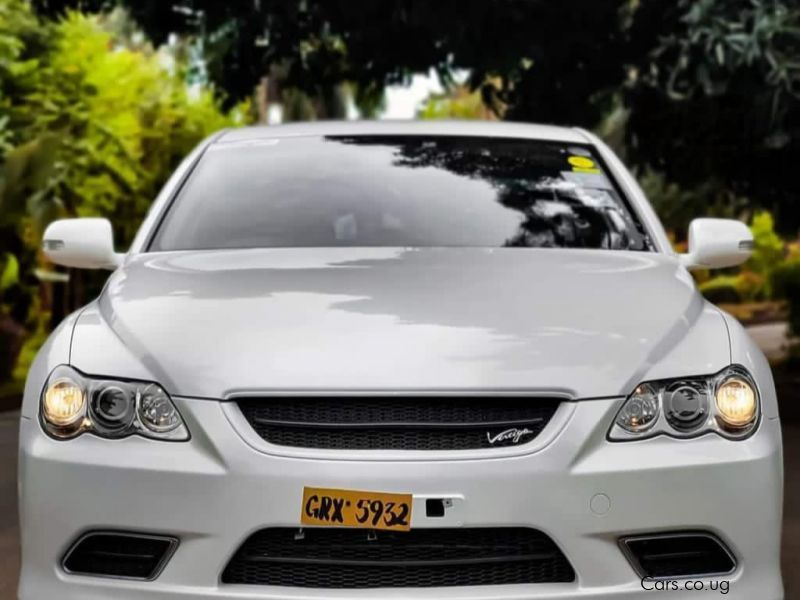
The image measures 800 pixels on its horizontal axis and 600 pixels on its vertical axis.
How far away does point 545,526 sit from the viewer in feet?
11.1

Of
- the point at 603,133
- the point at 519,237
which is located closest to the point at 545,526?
A: the point at 519,237

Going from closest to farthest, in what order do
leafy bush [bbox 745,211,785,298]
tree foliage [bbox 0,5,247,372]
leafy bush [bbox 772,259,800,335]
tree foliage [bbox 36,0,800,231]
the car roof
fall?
1. the car roof
2. tree foliage [bbox 36,0,800,231]
3. leafy bush [bbox 772,259,800,335]
4. tree foliage [bbox 0,5,247,372]
5. leafy bush [bbox 745,211,785,298]

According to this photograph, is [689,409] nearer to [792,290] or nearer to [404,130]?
[404,130]

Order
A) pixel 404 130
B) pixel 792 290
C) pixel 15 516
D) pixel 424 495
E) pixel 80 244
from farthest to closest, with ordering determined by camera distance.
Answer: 1. pixel 792 290
2. pixel 15 516
3. pixel 404 130
4. pixel 80 244
5. pixel 424 495

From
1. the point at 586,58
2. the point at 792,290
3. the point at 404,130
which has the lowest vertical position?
the point at 792,290

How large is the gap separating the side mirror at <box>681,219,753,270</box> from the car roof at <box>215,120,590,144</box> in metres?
0.80

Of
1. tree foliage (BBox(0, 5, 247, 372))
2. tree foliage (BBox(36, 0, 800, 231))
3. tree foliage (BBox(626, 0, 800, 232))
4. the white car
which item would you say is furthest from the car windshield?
tree foliage (BBox(0, 5, 247, 372))

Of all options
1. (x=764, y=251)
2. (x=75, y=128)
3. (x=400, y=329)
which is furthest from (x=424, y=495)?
(x=764, y=251)

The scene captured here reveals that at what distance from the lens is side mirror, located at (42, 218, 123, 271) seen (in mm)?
4816

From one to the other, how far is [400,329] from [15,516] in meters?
3.92

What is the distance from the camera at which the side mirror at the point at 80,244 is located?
4816 millimetres

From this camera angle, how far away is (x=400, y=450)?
3.45 meters

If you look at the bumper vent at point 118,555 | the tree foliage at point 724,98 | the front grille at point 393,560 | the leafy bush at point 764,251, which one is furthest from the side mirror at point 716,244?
the leafy bush at point 764,251

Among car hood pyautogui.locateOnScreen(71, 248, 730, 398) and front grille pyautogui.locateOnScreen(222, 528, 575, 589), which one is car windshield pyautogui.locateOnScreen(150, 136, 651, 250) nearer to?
car hood pyautogui.locateOnScreen(71, 248, 730, 398)
